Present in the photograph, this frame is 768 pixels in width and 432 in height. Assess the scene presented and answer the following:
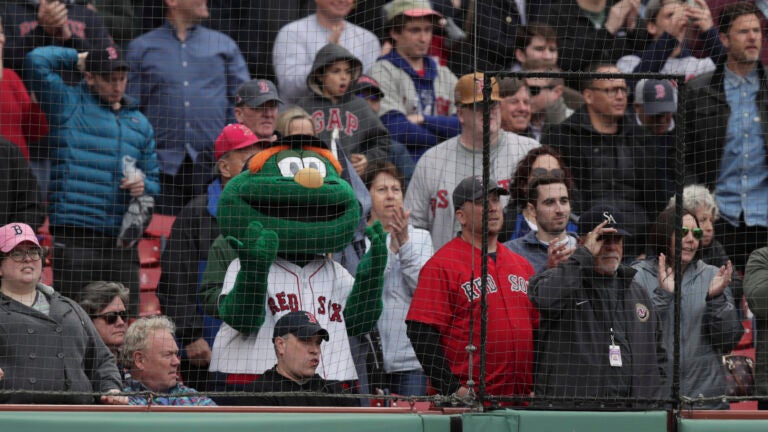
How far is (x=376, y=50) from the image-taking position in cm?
983

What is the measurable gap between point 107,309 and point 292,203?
4.11ft

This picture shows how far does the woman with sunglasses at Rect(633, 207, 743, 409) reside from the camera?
7469 mm

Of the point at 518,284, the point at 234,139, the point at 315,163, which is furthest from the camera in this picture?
the point at 234,139

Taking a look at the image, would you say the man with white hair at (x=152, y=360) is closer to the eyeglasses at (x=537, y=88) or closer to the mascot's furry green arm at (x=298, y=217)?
the mascot's furry green arm at (x=298, y=217)

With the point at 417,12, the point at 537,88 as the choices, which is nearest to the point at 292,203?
the point at 417,12

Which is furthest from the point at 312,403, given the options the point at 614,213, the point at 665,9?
the point at 665,9

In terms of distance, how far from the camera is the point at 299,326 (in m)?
6.82

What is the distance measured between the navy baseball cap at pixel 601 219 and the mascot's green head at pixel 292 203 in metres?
1.28

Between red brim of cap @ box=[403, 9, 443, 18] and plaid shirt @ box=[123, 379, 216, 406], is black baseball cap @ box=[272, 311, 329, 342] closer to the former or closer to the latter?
plaid shirt @ box=[123, 379, 216, 406]

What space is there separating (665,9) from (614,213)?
11.5 ft

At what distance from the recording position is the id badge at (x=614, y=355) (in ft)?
22.2

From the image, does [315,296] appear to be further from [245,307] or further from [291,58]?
[291,58]

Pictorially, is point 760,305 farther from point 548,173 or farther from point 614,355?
point 548,173

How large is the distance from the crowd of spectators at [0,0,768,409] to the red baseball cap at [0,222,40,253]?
37mm
